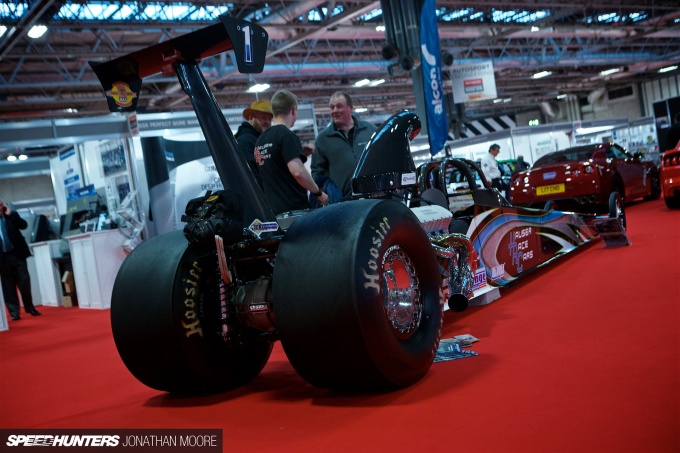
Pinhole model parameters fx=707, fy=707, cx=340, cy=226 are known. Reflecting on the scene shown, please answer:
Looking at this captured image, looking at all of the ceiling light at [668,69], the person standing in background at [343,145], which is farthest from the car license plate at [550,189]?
the ceiling light at [668,69]

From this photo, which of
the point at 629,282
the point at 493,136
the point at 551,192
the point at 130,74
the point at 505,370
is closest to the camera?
the point at 505,370

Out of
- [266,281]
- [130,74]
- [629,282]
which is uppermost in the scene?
[130,74]

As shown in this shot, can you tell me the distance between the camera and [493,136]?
942 inches

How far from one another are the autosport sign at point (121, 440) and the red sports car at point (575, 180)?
8.55 m

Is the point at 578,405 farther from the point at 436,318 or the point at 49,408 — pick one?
the point at 49,408

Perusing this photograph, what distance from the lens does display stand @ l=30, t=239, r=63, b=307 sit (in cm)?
1273

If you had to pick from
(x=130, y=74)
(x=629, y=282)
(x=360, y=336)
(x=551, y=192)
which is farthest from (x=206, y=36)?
(x=551, y=192)

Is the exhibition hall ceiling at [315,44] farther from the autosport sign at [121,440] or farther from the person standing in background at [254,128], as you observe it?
the autosport sign at [121,440]

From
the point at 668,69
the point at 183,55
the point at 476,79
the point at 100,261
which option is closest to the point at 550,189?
the point at 100,261

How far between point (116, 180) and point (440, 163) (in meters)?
8.30

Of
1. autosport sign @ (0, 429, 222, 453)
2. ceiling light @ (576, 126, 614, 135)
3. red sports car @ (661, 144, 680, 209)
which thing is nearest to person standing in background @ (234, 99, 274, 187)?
autosport sign @ (0, 429, 222, 453)

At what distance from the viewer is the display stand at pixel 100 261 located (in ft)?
35.6

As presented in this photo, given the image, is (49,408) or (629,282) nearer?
(49,408)

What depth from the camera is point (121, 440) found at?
9.62ft
